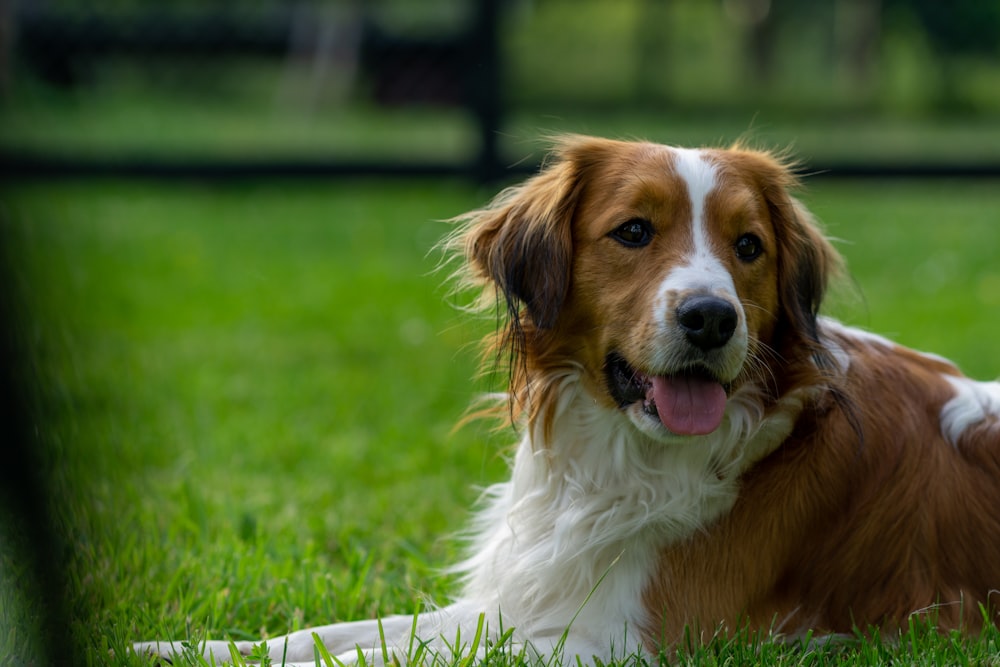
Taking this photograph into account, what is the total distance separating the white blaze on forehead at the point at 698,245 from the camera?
111 inches

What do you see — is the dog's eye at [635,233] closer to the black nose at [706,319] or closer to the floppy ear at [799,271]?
the black nose at [706,319]

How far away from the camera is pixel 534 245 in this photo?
3.12m

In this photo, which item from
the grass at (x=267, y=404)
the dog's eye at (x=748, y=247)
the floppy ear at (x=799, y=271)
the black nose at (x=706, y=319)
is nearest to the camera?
the black nose at (x=706, y=319)

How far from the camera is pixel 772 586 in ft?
9.95

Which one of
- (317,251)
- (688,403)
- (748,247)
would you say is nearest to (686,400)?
(688,403)

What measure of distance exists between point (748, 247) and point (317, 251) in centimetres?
700

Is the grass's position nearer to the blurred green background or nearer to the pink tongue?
the blurred green background

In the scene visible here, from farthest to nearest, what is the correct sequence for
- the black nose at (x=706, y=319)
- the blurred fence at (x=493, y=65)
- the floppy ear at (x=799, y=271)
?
the blurred fence at (x=493, y=65), the floppy ear at (x=799, y=271), the black nose at (x=706, y=319)

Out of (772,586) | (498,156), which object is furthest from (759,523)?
(498,156)

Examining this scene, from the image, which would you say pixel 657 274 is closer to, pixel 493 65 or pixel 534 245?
pixel 534 245

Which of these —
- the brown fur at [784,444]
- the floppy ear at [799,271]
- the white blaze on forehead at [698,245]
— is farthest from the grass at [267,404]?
the white blaze on forehead at [698,245]

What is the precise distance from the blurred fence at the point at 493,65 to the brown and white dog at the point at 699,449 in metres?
5.11

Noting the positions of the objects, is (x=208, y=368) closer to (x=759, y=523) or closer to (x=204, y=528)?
(x=204, y=528)

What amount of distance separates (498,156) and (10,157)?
271 inches
